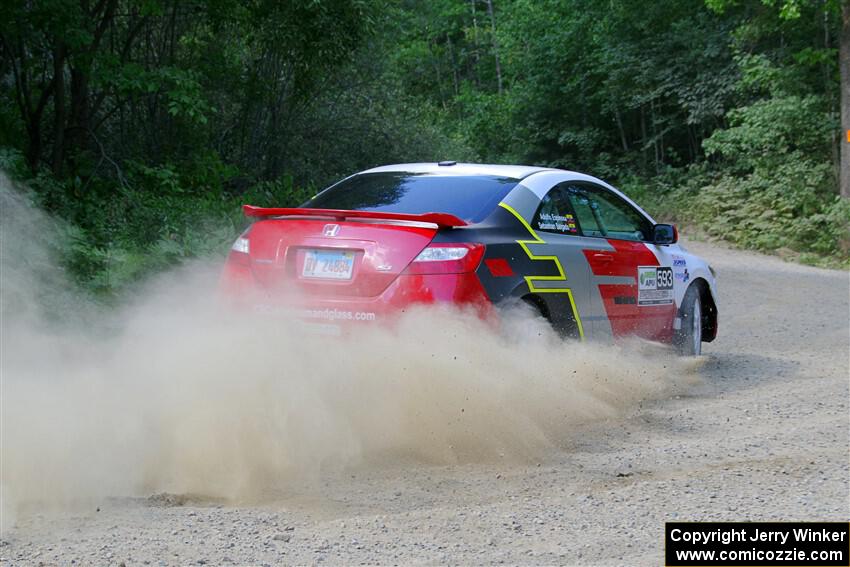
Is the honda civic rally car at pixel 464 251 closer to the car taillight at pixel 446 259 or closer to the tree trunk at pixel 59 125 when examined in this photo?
the car taillight at pixel 446 259

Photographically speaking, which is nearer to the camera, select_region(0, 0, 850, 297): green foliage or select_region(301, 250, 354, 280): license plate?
select_region(301, 250, 354, 280): license plate

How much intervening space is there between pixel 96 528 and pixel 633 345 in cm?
477

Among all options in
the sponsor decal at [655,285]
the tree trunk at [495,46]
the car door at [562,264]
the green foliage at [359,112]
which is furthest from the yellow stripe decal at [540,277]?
the tree trunk at [495,46]

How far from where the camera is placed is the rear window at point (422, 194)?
6.69 metres

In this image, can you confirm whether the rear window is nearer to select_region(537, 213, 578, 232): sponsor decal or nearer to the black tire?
select_region(537, 213, 578, 232): sponsor decal

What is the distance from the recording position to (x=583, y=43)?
111 feet

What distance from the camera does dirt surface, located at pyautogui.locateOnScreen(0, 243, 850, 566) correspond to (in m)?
4.06

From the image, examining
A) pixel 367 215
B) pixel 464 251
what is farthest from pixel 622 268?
pixel 367 215

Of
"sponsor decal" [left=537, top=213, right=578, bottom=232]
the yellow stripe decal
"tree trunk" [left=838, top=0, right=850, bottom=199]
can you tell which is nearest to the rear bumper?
the yellow stripe decal

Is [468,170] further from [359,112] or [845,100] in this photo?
[845,100]

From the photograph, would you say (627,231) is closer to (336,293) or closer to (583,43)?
(336,293)

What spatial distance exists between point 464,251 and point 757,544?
2.54 m

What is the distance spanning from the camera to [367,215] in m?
6.32

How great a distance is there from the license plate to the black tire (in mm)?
3622
